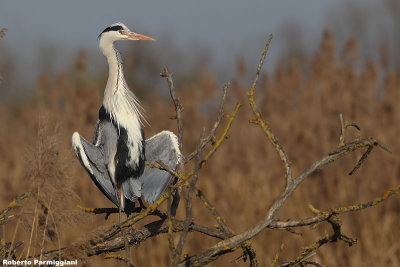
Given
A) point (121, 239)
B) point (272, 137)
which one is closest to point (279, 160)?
point (121, 239)

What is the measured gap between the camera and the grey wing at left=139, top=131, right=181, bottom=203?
294 cm

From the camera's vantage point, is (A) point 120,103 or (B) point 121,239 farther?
(A) point 120,103

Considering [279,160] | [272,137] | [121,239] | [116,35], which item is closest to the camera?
[272,137]

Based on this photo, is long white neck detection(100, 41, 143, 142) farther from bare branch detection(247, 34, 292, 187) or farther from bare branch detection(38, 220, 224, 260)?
bare branch detection(247, 34, 292, 187)

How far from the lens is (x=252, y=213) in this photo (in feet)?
18.2

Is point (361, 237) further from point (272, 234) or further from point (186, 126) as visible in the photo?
point (186, 126)

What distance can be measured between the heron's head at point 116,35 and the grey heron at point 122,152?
255mm

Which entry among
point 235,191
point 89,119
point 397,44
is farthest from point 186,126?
point 397,44

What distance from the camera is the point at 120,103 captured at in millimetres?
3064

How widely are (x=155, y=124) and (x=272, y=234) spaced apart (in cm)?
271

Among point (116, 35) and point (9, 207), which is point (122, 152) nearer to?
point (116, 35)

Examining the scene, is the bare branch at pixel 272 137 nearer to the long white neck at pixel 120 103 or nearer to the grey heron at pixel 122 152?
the grey heron at pixel 122 152

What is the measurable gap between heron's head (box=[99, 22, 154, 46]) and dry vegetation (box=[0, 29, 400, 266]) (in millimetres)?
898

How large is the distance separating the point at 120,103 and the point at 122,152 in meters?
0.26
